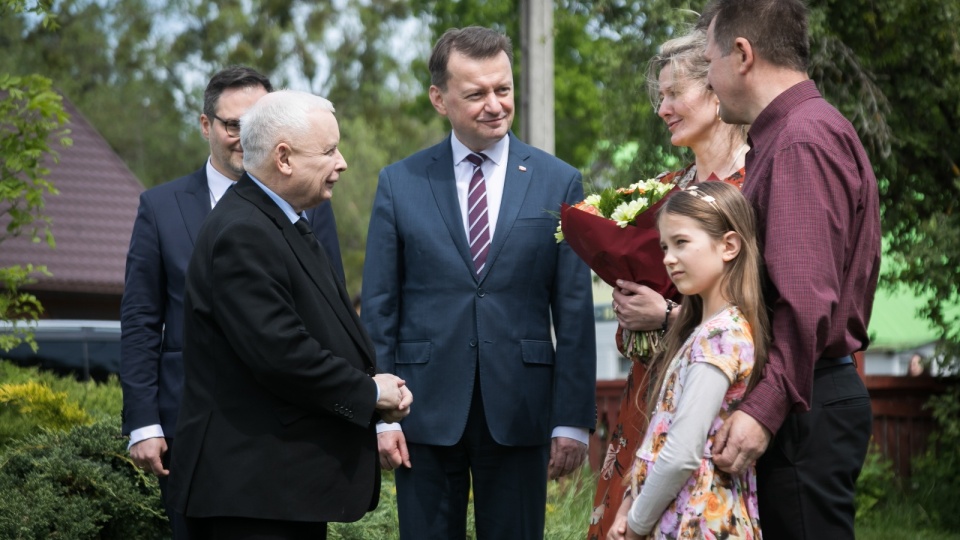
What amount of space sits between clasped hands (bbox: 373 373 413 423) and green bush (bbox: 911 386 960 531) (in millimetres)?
6712

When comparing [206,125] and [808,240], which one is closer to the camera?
[808,240]

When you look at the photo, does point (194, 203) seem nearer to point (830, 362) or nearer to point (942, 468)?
point (830, 362)

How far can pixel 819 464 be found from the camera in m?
3.20

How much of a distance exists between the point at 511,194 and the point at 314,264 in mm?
1120

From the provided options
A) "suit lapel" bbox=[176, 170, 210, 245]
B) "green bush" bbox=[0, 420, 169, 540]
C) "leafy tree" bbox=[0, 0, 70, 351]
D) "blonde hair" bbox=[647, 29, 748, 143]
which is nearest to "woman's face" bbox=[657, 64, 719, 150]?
"blonde hair" bbox=[647, 29, 748, 143]

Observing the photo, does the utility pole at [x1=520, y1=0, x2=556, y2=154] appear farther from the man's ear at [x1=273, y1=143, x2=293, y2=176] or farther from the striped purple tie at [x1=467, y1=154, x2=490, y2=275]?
the man's ear at [x1=273, y1=143, x2=293, y2=176]

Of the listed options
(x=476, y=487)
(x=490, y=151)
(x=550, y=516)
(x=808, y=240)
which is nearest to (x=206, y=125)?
(x=490, y=151)

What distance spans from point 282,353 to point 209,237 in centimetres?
47

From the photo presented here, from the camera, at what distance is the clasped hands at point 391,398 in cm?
372

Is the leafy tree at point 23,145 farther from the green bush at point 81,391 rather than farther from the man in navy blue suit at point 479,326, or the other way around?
the man in navy blue suit at point 479,326

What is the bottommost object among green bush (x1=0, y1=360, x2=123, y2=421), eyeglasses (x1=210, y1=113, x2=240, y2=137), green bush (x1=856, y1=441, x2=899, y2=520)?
green bush (x1=856, y1=441, x2=899, y2=520)

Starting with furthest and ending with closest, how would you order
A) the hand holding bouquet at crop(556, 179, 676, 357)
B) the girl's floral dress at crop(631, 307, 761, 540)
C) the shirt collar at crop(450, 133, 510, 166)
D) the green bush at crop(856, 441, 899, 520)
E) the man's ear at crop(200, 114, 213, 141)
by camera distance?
the green bush at crop(856, 441, 899, 520), the man's ear at crop(200, 114, 213, 141), the shirt collar at crop(450, 133, 510, 166), the hand holding bouquet at crop(556, 179, 676, 357), the girl's floral dress at crop(631, 307, 761, 540)

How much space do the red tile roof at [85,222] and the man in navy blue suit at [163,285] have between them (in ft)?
19.8

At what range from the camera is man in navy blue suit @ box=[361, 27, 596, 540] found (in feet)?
14.8
